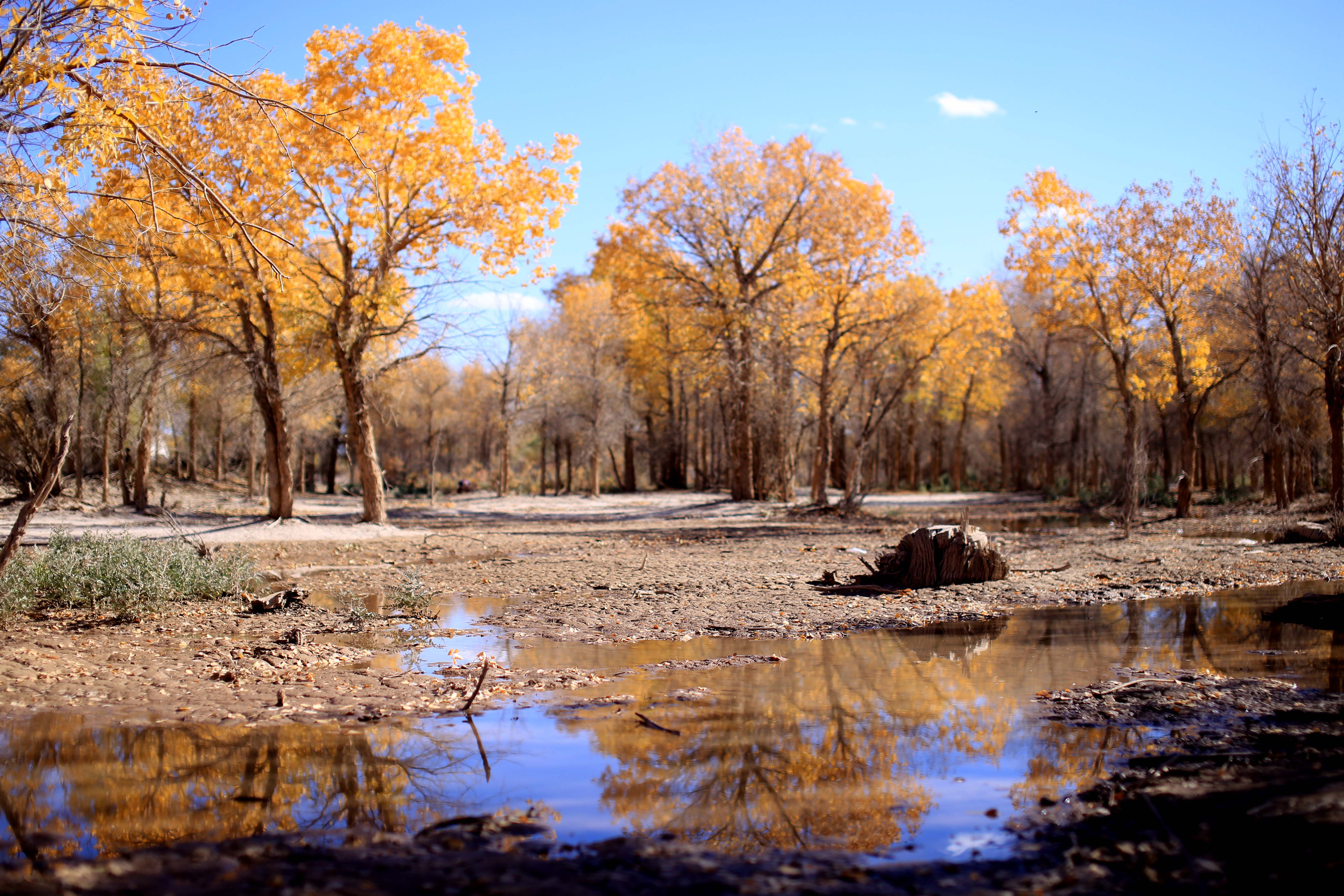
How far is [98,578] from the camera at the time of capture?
8.76 metres

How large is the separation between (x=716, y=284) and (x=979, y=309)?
8.14 metres

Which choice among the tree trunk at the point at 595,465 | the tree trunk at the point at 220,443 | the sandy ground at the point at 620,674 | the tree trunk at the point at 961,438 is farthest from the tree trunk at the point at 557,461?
the sandy ground at the point at 620,674

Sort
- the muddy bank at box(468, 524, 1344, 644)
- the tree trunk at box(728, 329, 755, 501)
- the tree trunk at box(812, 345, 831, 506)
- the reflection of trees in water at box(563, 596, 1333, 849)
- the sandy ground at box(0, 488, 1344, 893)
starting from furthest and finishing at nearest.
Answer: the tree trunk at box(728, 329, 755, 501)
the tree trunk at box(812, 345, 831, 506)
the muddy bank at box(468, 524, 1344, 644)
the reflection of trees in water at box(563, 596, 1333, 849)
the sandy ground at box(0, 488, 1344, 893)

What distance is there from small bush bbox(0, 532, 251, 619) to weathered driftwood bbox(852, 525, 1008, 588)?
8.32 meters

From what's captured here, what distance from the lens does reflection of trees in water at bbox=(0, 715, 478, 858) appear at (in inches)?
161

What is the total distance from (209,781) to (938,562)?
9.27 m

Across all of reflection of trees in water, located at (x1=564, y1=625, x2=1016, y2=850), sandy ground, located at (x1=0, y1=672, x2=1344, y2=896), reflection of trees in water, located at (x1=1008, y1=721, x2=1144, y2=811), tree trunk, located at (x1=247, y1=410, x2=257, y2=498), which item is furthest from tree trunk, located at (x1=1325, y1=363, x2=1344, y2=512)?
tree trunk, located at (x1=247, y1=410, x2=257, y2=498)

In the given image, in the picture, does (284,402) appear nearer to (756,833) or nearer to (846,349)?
(846,349)

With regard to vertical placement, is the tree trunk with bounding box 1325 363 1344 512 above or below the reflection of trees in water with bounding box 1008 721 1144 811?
above

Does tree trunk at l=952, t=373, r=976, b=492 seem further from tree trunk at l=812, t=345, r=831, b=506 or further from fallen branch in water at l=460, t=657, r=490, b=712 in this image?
fallen branch in water at l=460, t=657, r=490, b=712

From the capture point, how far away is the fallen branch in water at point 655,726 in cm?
539

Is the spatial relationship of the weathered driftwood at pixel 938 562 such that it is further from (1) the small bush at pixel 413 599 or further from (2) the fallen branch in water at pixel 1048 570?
(1) the small bush at pixel 413 599

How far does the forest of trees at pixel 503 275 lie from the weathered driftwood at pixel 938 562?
27.2 ft

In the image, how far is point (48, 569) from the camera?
877 centimetres
